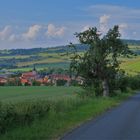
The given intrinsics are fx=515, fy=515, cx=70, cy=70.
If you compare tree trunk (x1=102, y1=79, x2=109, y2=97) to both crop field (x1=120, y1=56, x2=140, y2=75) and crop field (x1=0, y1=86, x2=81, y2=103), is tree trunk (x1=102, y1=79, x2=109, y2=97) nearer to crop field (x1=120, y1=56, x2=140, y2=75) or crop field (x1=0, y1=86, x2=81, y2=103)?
crop field (x1=0, y1=86, x2=81, y2=103)

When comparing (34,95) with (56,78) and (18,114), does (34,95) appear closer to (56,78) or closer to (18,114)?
(18,114)

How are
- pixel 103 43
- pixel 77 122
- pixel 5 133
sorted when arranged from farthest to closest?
pixel 103 43, pixel 77 122, pixel 5 133

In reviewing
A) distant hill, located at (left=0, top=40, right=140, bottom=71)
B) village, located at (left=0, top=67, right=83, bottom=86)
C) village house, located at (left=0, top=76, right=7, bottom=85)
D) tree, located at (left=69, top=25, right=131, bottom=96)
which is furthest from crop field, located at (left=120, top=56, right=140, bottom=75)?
tree, located at (left=69, top=25, right=131, bottom=96)

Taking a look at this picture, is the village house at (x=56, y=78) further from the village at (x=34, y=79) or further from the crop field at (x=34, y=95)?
the crop field at (x=34, y=95)

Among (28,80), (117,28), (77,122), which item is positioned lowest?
(28,80)

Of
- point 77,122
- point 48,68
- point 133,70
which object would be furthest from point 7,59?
point 77,122

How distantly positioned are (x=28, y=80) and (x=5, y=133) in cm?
10779

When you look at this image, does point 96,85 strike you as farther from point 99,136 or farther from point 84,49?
point 99,136

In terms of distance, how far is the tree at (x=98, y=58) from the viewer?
168ft

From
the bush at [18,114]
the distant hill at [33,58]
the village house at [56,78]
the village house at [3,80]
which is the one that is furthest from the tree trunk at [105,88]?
the distant hill at [33,58]

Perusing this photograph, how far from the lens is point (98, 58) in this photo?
5075cm

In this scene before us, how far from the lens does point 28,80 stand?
4860 inches

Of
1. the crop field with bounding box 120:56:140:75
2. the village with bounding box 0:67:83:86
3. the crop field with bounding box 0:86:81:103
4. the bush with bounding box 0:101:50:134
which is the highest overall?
the bush with bounding box 0:101:50:134

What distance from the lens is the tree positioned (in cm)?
5122
